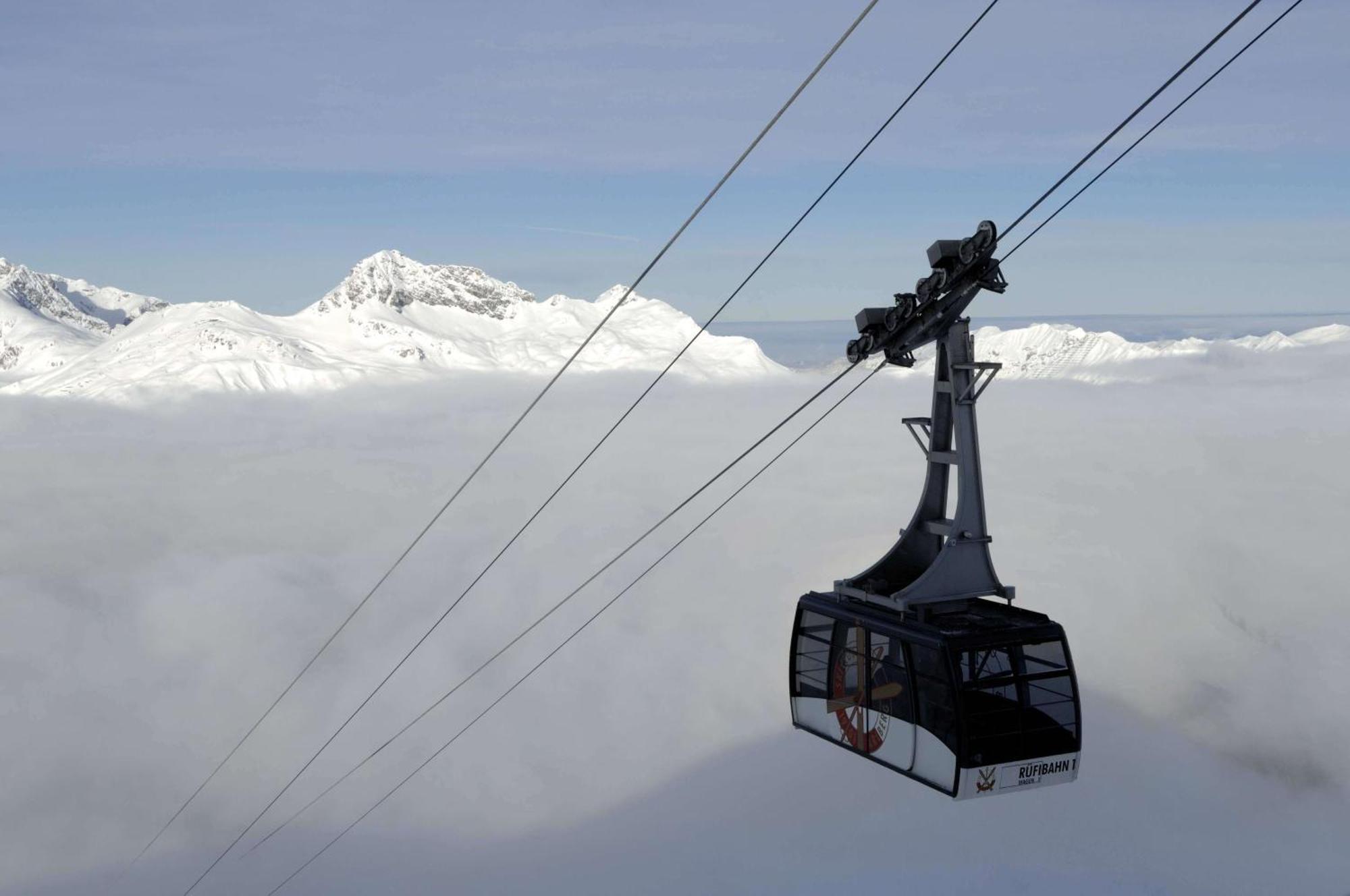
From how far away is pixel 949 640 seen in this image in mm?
18000

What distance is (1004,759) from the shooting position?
60.5ft

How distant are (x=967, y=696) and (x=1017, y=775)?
173 cm

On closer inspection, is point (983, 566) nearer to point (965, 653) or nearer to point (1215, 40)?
point (965, 653)

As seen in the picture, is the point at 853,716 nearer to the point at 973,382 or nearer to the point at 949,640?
the point at 949,640

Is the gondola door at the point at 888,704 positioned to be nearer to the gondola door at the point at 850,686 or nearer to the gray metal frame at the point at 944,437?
the gondola door at the point at 850,686

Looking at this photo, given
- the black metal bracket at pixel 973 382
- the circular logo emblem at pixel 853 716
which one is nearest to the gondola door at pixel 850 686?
the circular logo emblem at pixel 853 716

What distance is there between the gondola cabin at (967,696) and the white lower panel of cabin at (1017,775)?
16 mm

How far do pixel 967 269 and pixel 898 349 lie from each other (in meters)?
1.78

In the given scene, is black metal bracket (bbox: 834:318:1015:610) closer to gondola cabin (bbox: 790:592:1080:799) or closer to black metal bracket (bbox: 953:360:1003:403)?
black metal bracket (bbox: 953:360:1003:403)

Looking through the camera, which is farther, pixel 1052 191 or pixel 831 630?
pixel 831 630

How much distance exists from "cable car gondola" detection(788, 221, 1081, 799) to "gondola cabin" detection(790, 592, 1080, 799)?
0.07 feet

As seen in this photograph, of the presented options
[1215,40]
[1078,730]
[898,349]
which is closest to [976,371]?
[898,349]

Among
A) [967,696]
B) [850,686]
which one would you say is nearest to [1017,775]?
[967,696]

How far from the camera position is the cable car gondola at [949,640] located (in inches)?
705
